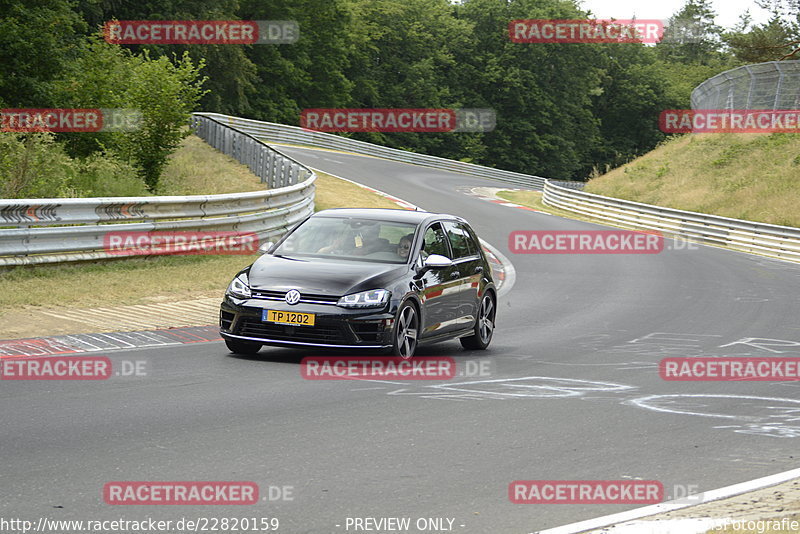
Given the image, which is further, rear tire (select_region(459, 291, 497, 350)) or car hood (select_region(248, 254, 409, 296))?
rear tire (select_region(459, 291, 497, 350))

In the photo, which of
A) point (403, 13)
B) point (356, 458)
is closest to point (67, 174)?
point (356, 458)

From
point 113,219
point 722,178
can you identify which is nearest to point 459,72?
point 722,178

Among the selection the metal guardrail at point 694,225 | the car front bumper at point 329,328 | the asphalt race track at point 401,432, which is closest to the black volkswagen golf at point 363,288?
the car front bumper at point 329,328

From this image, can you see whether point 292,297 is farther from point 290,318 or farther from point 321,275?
point 321,275

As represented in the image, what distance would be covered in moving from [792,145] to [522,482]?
43.6 metres

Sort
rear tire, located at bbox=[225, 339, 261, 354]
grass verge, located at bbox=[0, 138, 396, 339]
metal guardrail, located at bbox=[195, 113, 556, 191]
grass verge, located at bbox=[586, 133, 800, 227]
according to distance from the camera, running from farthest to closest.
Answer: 1. metal guardrail, located at bbox=[195, 113, 556, 191]
2. grass verge, located at bbox=[586, 133, 800, 227]
3. grass verge, located at bbox=[0, 138, 396, 339]
4. rear tire, located at bbox=[225, 339, 261, 354]

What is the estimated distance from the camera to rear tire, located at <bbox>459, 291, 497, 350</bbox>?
12.9 metres

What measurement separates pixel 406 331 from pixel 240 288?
67.2 inches

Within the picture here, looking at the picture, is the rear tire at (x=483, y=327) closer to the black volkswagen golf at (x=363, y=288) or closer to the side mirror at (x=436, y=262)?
the black volkswagen golf at (x=363, y=288)

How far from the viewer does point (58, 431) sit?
736 cm

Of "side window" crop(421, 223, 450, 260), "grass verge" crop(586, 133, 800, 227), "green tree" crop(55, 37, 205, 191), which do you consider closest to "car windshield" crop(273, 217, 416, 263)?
"side window" crop(421, 223, 450, 260)

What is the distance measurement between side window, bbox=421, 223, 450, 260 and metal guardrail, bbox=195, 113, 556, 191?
148ft

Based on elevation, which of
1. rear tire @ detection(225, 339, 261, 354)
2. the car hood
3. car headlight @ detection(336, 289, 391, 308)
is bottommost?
rear tire @ detection(225, 339, 261, 354)

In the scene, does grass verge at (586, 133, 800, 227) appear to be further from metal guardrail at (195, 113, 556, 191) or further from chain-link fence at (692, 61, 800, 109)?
metal guardrail at (195, 113, 556, 191)
